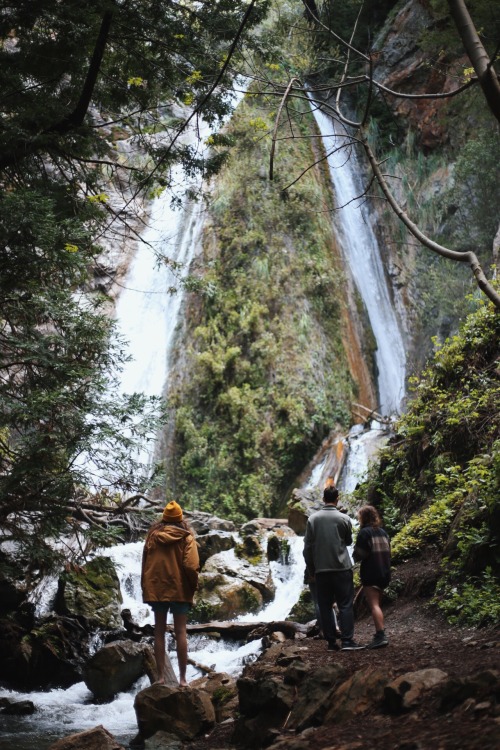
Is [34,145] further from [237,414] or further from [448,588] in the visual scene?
[237,414]

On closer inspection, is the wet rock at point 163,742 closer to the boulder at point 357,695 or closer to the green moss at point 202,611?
the boulder at point 357,695

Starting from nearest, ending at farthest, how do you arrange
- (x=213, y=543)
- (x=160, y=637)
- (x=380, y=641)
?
(x=380, y=641), (x=160, y=637), (x=213, y=543)

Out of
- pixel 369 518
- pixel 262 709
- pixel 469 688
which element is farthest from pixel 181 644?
pixel 469 688

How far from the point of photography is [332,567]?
5695mm

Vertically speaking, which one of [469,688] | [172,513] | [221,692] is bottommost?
[221,692]

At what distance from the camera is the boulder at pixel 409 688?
11.1ft

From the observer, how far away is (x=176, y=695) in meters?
5.45

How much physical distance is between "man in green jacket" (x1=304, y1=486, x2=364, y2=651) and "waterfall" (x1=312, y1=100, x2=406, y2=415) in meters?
12.3

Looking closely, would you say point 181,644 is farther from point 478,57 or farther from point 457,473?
point 478,57

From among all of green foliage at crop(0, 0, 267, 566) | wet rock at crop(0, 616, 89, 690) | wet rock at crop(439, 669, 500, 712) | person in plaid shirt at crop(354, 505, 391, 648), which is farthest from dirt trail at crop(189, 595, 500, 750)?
wet rock at crop(0, 616, 89, 690)

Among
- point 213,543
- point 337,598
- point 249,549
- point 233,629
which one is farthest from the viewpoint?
point 213,543

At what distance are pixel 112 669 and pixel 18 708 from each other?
108 cm

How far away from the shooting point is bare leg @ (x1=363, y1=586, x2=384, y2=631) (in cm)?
541

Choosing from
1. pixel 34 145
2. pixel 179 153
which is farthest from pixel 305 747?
pixel 179 153
